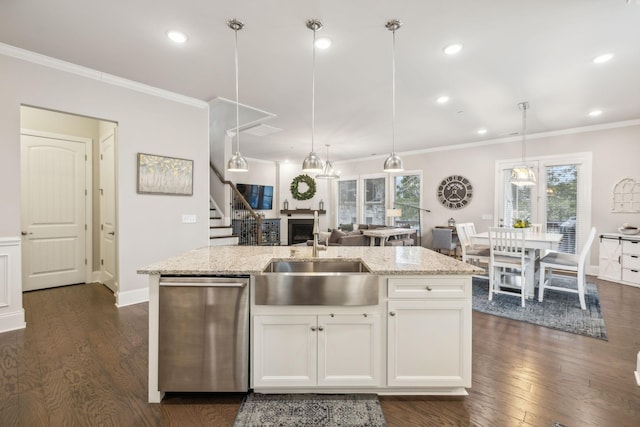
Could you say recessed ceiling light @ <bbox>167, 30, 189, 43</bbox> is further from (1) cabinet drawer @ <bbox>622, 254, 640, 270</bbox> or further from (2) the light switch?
(1) cabinet drawer @ <bbox>622, 254, 640, 270</bbox>

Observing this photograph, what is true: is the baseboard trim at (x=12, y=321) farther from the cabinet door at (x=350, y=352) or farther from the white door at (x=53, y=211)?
the cabinet door at (x=350, y=352)

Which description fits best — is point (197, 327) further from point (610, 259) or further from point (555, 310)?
point (610, 259)

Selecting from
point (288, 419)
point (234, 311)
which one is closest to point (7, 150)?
point (234, 311)

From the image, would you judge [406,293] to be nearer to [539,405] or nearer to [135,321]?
[539,405]

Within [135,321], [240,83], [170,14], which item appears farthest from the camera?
[240,83]

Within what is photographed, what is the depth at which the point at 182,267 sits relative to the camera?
1939 mm

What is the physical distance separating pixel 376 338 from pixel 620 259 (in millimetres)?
5365

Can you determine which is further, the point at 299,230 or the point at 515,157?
the point at 299,230

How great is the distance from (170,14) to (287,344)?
2.70 metres

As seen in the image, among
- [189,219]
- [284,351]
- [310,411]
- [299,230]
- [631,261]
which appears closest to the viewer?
[310,411]

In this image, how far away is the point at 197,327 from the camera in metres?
1.91

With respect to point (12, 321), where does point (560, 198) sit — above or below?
above

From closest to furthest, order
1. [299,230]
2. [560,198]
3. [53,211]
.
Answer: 1. [53,211]
2. [560,198]
3. [299,230]

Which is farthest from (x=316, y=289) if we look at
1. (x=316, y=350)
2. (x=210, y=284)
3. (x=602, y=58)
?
(x=602, y=58)
